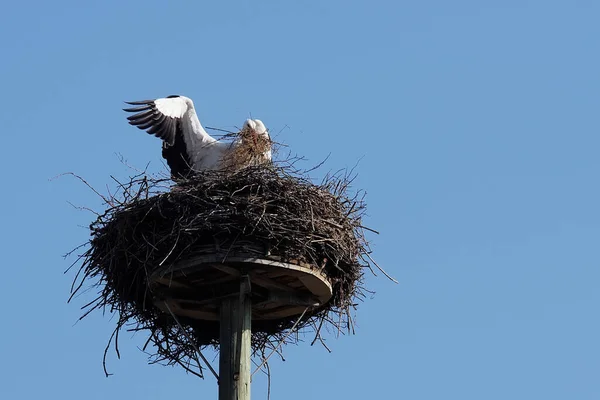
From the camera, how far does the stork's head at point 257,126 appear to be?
1369 centimetres

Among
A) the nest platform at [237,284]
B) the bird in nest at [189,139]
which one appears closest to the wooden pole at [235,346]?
the nest platform at [237,284]

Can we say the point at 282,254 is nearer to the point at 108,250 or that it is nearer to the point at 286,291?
the point at 286,291

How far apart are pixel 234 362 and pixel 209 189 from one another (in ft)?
5.34

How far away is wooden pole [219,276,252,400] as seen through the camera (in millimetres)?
10734

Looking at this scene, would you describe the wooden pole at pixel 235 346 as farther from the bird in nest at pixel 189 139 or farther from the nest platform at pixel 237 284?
the bird in nest at pixel 189 139

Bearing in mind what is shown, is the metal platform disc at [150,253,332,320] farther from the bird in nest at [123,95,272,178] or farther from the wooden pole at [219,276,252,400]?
the bird in nest at [123,95,272,178]

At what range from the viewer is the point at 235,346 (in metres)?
11.0

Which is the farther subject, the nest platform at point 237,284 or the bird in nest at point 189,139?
the bird in nest at point 189,139

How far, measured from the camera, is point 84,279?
11.6 meters

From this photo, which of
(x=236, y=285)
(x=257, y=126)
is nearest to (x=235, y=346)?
(x=236, y=285)

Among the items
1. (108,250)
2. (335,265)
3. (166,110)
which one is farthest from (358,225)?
(166,110)

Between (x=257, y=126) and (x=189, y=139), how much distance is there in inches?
39.5

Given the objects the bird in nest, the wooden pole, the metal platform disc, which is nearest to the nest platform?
the metal platform disc

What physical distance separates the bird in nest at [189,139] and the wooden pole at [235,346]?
2522 mm
